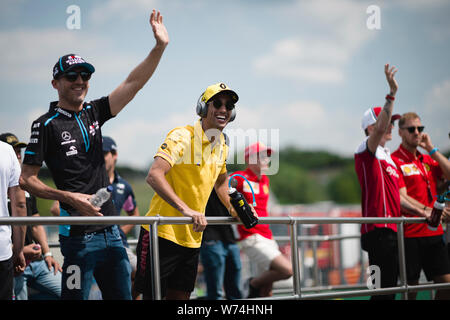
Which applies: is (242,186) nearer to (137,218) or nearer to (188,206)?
(188,206)

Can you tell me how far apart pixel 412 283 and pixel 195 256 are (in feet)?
9.97

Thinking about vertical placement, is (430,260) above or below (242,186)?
below

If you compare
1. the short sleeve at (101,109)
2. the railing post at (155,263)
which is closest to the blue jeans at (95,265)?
the railing post at (155,263)

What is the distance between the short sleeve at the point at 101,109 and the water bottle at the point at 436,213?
143 inches

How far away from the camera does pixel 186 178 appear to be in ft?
13.5

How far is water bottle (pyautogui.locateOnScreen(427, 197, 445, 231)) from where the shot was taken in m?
5.65

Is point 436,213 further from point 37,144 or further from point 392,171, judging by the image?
point 37,144

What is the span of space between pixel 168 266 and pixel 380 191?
2650mm

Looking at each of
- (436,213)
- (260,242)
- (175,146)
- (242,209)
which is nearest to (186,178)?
(175,146)

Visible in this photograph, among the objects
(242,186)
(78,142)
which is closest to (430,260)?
(242,186)

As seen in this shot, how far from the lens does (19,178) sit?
3.97 metres

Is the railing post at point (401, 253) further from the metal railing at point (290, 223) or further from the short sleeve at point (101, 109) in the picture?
the short sleeve at point (101, 109)

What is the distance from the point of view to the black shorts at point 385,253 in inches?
212

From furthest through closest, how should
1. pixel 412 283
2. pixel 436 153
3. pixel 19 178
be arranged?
pixel 436 153
pixel 412 283
pixel 19 178
